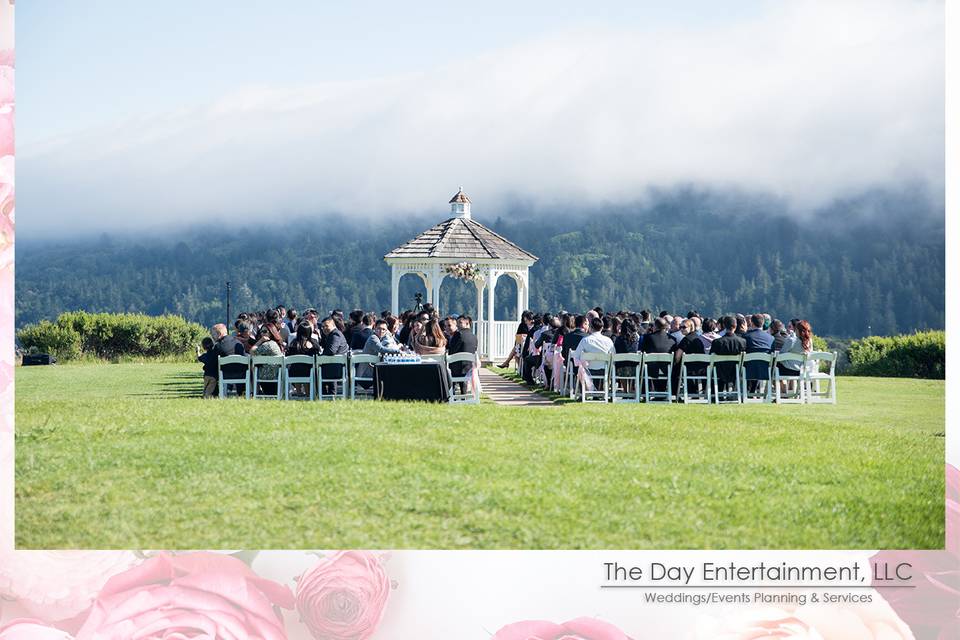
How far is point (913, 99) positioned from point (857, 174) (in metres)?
28.8

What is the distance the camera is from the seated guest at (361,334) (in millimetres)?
14859

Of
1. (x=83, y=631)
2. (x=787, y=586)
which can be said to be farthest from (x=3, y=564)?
(x=787, y=586)

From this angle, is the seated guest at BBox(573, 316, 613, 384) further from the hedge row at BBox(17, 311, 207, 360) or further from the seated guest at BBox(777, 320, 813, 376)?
the hedge row at BBox(17, 311, 207, 360)

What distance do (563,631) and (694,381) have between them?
835cm

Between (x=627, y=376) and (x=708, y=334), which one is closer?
(x=627, y=376)

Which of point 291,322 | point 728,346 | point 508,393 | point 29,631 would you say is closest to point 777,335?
point 728,346

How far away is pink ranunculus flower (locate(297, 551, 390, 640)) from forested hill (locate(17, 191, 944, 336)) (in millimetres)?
46071

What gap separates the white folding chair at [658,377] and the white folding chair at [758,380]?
934 mm

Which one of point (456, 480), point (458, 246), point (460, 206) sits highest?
point (460, 206)

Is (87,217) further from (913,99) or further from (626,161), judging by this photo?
(913,99)

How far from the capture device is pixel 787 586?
286 inches

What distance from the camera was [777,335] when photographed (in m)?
14.7

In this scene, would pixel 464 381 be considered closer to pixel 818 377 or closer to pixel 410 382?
pixel 410 382

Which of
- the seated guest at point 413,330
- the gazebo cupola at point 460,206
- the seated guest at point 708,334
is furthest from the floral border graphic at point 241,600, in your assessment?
the gazebo cupola at point 460,206
